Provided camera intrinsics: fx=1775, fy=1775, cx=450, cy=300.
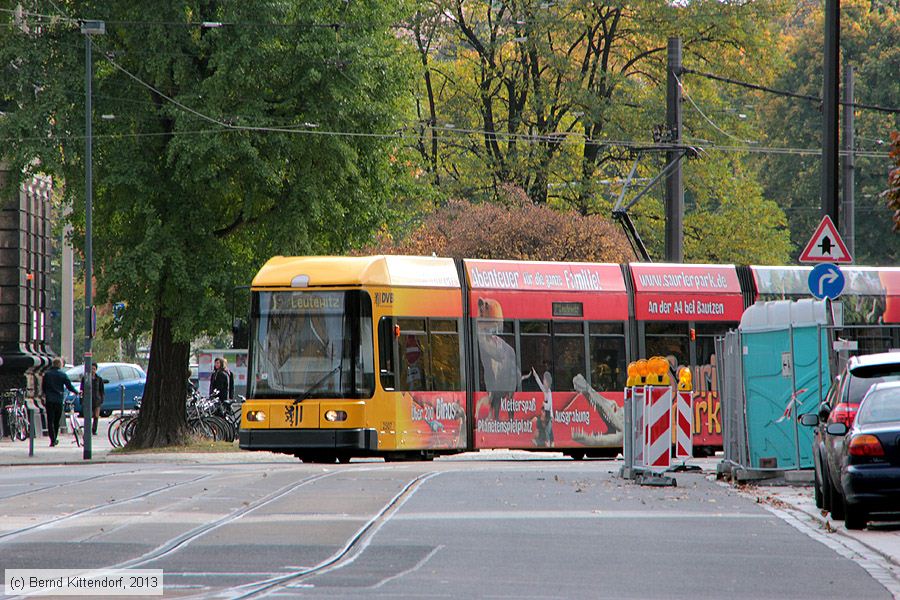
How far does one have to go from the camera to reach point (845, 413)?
16.1 metres

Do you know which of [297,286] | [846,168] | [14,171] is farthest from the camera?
[846,168]

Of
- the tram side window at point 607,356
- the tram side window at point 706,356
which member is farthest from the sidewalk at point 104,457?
the tram side window at point 706,356

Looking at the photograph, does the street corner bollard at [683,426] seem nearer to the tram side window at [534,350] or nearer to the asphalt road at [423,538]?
the tram side window at [534,350]

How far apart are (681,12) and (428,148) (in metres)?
8.28

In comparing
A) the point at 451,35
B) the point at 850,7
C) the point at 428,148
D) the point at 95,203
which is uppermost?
the point at 850,7

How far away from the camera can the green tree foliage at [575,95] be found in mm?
50072

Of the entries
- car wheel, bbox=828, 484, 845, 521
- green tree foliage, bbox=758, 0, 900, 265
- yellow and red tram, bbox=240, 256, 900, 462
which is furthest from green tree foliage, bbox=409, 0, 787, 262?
car wheel, bbox=828, 484, 845, 521

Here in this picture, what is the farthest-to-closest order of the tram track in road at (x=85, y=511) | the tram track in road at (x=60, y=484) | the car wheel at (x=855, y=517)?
the tram track in road at (x=60, y=484) → the car wheel at (x=855, y=517) → the tram track in road at (x=85, y=511)

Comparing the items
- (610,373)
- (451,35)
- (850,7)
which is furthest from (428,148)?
(850,7)

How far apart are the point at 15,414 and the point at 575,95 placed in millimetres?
18325

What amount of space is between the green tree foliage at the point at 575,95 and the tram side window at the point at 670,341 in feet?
62.9

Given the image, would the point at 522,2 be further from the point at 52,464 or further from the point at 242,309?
the point at 52,464

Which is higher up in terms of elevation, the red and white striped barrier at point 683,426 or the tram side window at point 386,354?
the tram side window at point 386,354

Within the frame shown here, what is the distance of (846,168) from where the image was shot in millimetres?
40625
